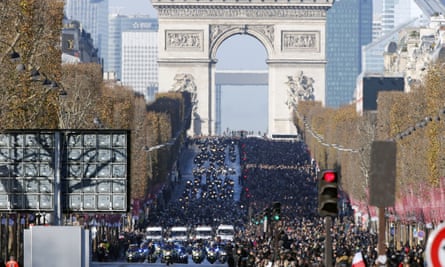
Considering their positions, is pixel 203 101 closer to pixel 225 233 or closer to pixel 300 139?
pixel 300 139

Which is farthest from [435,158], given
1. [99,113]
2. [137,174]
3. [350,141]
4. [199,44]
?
[199,44]

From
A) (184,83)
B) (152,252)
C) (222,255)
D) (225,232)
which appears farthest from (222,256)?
(184,83)

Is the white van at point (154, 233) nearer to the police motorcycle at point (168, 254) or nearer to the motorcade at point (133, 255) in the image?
the police motorcycle at point (168, 254)

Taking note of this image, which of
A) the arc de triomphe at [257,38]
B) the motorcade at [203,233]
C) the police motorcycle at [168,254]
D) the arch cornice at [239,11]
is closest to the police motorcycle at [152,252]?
the police motorcycle at [168,254]

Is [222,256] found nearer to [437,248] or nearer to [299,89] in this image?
[437,248]

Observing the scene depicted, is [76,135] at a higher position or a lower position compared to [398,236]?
higher

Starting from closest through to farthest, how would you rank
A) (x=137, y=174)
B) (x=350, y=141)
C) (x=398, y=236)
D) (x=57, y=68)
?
1. (x=57, y=68)
2. (x=398, y=236)
3. (x=137, y=174)
4. (x=350, y=141)

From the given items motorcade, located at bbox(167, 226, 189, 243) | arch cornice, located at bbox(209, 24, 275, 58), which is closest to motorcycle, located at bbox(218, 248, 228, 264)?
motorcade, located at bbox(167, 226, 189, 243)
